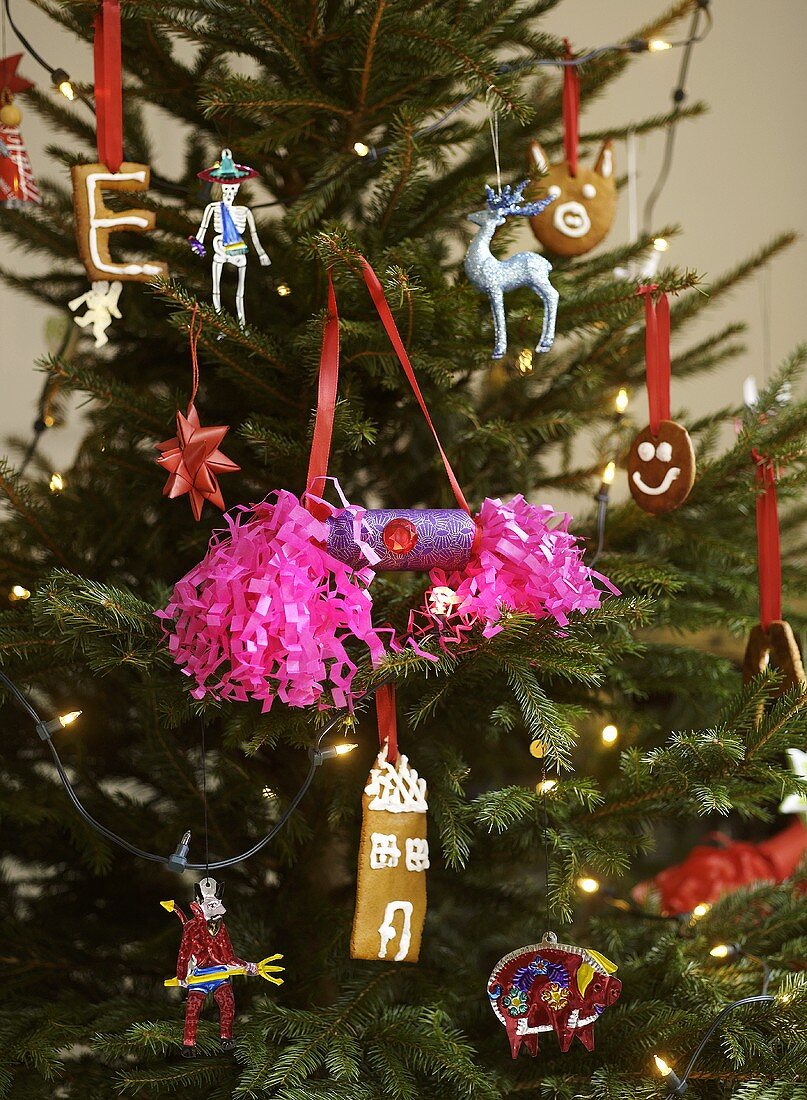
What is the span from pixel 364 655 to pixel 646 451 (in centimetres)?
34

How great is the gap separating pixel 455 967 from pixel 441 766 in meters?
0.26

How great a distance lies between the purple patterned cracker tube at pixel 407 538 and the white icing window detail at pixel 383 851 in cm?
21

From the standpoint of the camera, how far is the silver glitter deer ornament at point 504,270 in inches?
33.2

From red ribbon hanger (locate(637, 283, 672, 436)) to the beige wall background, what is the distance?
1330 mm

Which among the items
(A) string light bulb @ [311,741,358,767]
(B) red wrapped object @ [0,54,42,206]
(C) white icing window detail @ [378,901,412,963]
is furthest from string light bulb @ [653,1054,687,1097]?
(B) red wrapped object @ [0,54,42,206]

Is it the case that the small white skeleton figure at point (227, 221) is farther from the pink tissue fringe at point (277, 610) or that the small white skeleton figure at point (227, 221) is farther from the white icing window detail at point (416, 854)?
the white icing window detail at point (416, 854)

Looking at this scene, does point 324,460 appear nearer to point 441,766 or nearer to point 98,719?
point 441,766

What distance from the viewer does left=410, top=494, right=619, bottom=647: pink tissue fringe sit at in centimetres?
72

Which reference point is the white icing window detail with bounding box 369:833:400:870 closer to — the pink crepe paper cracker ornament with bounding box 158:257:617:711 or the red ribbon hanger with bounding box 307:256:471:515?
the pink crepe paper cracker ornament with bounding box 158:257:617:711

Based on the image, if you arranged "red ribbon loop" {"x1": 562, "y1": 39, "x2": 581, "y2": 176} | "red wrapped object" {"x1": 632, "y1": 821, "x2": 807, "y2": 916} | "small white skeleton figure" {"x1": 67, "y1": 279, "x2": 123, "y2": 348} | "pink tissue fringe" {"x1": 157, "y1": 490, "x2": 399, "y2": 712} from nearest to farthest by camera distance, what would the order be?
"pink tissue fringe" {"x1": 157, "y1": 490, "x2": 399, "y2": 712} < "small white skeleton figure" {"x1": 67, "y1": 279, "x2": 123, "y2": 348} < "red ribbon loop" {"x1": 562, "y1": 39, "x2": 581, "y2": 176} < "red wrapped object" {"x1": 632, "y1": 821, "x2": 807, "y2": 916}

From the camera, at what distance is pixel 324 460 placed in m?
0.74

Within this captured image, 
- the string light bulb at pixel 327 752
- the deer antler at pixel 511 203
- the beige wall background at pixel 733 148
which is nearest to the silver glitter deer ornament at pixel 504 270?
the deer antler at pixel 511 203

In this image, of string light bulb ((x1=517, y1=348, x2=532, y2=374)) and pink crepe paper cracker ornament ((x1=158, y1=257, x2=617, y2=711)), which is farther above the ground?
string light bulb ((x1=517, y1=348, x2=532, y2=374))

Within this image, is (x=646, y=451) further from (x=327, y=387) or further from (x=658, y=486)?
(x=327, y=387)
